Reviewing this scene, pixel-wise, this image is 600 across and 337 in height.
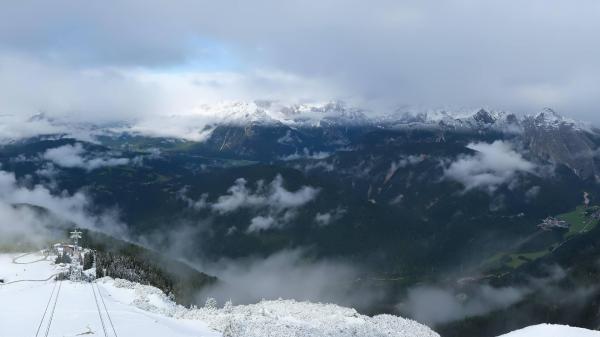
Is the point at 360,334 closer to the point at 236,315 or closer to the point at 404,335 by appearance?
the point at 404,335

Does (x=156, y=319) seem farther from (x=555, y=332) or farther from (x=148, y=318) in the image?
(x=555, y=332)

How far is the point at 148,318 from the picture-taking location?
11269 centimetres

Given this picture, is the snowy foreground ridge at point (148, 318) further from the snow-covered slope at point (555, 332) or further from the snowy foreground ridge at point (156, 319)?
the snow-covered slope at point (555, 332)

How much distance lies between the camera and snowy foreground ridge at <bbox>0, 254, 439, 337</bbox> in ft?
341

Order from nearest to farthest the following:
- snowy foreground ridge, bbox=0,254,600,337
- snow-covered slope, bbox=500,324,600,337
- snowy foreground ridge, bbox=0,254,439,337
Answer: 1. snow-covered slope, bbox=500,324,600,337
2. snowy foreground ridge, bbox=0,254,600,337
3. snowy foreground ridge, bbox=0,254,439,337

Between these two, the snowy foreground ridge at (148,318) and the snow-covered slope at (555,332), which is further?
the snowy foreground ridge at (148,318)

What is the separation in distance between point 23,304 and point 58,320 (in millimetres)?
28559

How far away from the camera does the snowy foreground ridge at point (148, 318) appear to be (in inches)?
4087

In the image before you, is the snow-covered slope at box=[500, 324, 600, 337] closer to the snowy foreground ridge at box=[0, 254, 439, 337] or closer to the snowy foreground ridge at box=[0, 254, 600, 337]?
the snowy foreground ridge at box=[0, 254, 600, 337]

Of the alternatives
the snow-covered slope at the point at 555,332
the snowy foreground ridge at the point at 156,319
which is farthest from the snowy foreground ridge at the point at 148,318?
the snow-covered slope at the point at 555,332

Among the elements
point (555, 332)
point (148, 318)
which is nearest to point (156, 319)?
point (148, 318)

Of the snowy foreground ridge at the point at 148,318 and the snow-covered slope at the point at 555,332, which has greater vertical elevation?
the snowy foreground ridge at the point at 148,318

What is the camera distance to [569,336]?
99.2 meters

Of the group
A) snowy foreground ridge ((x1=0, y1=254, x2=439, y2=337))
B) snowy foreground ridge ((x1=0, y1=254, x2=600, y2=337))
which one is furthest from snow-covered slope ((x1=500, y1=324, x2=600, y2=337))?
snowy foreground ridge ((x1=0, y1=254, x2=439, y2=337))
